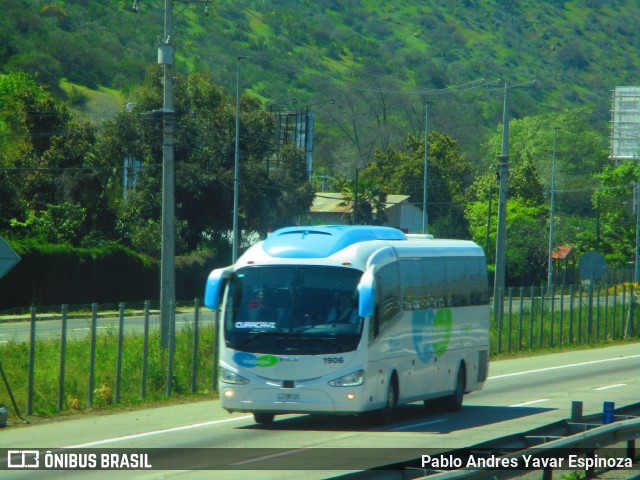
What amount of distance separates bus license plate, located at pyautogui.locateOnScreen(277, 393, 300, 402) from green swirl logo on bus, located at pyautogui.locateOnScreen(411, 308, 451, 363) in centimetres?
276

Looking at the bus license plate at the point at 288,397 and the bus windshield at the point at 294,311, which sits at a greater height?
the bus windshield at the point at 294,311

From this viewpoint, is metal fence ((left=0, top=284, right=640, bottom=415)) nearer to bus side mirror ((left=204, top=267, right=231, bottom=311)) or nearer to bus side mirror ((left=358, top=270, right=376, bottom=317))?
bus side mirror ((left=204, top=267, right=231, bottom=311))

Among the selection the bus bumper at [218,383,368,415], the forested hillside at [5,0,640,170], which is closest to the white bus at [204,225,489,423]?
the bus bumper at [218,383,368,415]

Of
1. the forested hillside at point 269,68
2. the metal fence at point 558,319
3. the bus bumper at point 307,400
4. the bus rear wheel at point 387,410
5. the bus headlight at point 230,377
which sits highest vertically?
the forested hillside at point 269,68

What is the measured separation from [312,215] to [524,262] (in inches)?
639

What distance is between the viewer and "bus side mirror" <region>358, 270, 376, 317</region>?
1593cm

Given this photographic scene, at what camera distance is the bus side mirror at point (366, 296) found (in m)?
15.9

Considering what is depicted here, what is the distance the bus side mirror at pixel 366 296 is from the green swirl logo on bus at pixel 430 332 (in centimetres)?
207

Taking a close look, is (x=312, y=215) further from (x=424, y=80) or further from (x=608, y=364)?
(x=424, y=80)

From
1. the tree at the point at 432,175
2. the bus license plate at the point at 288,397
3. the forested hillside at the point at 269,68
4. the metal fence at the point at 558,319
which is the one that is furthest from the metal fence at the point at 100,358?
the tree at the point at 432,175

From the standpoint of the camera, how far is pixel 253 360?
16203 mm

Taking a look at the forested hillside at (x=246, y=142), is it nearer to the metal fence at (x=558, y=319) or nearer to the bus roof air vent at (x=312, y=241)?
the metal fence at (x=558, y=319)

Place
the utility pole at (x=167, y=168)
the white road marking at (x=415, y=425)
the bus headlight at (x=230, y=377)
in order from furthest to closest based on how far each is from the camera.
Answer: the utility pole at (x=167, y=168), the white road marking at (x=415, y=425), the bus headlight at (x=230, y=377)

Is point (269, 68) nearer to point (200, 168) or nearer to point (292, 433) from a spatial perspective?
point (200, 168)
